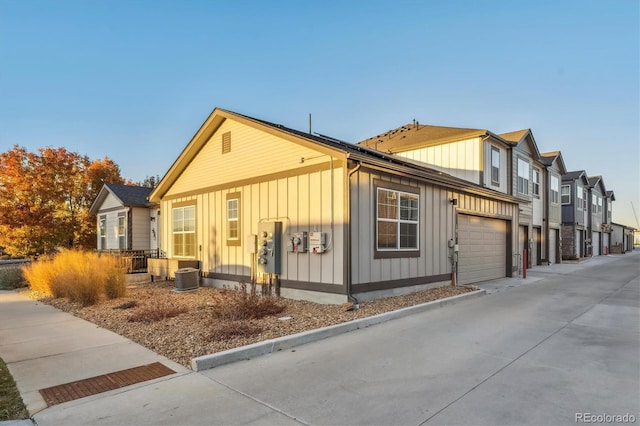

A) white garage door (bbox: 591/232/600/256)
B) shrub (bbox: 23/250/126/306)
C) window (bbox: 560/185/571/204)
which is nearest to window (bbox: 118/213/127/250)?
shrub (bbox: 23/250/126/306)

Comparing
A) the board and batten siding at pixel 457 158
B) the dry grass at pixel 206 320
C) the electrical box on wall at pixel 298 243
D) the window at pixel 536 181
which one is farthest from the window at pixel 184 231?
the window at pixel 536 181

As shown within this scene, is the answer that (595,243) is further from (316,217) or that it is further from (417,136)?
(316,217)

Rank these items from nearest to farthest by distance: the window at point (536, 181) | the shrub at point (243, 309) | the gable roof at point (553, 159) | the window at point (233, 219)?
1. the shrub at point (243, 309)
2. the window at point (233, 219)
3. the window at point (536, 181)
4. the gable roof at point (553, 159)

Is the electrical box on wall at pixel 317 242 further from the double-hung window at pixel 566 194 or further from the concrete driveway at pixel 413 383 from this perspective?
the double-hung window at pixel 566 194

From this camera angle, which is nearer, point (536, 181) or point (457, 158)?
point (457, 158)

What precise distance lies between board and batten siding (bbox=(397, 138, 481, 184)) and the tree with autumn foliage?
56.8 ft

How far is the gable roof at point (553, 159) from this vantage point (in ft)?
69.9

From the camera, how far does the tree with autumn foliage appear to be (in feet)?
54.6

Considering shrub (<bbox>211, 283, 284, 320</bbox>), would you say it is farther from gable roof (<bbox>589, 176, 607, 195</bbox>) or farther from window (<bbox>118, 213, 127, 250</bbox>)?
gable roof (<bbox>589, 176, 607, 195</bbox>)

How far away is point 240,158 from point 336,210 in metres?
4.20

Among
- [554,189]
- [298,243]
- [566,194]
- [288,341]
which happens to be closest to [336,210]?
[298,243]

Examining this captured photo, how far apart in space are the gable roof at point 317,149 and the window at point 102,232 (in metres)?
7.62

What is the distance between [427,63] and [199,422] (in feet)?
45.8

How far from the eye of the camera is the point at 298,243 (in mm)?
8820
